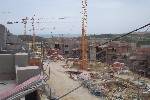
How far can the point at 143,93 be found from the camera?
109 ft

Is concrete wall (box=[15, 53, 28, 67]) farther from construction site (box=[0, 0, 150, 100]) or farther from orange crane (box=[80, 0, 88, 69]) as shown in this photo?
orange crane (box=[80, 0, 88, 69])

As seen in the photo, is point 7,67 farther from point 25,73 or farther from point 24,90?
point 24,90

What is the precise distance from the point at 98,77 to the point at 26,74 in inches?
1437

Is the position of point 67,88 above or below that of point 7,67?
below

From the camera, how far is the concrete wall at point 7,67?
458 inches

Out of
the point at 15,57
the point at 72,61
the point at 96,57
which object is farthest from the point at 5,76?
the point at 96,57

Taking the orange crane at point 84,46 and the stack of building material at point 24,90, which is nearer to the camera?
the stack of building material at point 24,90

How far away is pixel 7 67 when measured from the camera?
1190cm

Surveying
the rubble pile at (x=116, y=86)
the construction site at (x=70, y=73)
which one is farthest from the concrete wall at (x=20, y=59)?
the rubble pile at (x=116, y=86)

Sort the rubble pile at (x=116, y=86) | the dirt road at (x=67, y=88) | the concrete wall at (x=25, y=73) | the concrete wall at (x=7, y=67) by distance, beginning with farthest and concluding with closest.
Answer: the rubble pile at (x=116, y=86), the dirt road at (x=67, y=88), the concrete wall at (x=7, y=67), the concrete wall at (x=25, y=73)

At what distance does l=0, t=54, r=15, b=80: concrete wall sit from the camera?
1164cm

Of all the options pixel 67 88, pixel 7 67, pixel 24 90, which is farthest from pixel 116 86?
pixel 24 90

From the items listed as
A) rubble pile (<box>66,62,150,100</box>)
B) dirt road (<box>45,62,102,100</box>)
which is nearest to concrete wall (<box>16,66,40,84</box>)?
rubble pile (<box>66,62,150,100</box>)

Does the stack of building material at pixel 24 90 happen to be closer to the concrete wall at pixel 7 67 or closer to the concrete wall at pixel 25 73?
the concrete wall at pixel 25 73
